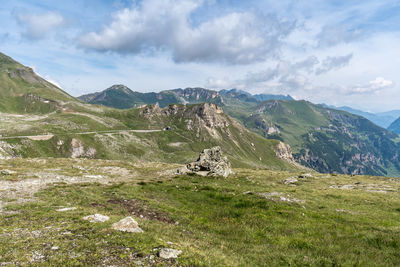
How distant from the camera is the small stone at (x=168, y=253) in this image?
10.6 metres

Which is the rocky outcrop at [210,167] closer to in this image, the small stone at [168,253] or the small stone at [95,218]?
the small stone at [95,218]

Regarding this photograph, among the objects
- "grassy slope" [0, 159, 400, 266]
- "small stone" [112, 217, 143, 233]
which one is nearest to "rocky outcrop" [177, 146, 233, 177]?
"grassy slope" [0, 159, 400, 266]

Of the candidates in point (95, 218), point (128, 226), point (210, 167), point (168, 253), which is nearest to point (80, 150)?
point (210, 167)

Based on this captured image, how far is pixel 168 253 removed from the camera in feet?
35.6

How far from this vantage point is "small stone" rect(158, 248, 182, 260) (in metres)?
10.6

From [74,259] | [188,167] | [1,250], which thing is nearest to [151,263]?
[74,259]

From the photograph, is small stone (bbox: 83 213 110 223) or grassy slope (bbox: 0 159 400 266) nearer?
grassy slope (bbox: 0 159 400 266)

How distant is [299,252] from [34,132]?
799 feet

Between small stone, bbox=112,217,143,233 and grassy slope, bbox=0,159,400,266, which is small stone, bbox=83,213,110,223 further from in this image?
small stone, bbox=112,217,143,233

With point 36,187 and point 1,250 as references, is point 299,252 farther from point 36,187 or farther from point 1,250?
point 36,187

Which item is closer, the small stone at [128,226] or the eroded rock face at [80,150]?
the small stone at [128,226]

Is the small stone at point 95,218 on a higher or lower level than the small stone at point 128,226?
lower

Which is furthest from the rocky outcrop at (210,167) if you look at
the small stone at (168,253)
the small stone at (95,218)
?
the small stone at (168,253)

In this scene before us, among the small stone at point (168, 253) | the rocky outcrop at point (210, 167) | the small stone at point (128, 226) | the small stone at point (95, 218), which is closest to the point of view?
the small stone at point (168, 253)
